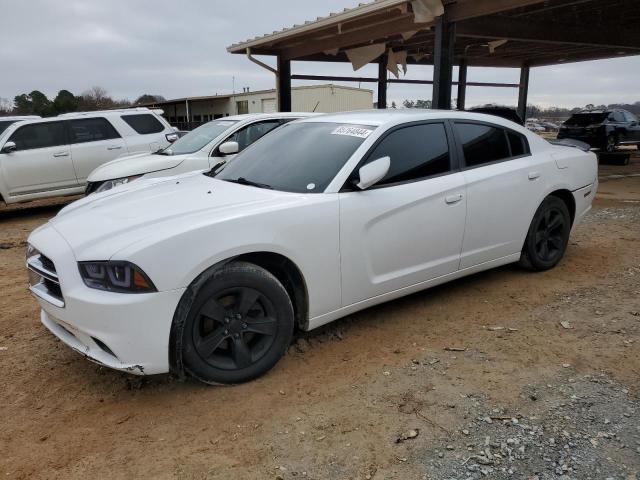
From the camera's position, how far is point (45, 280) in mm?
3141

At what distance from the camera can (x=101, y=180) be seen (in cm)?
750

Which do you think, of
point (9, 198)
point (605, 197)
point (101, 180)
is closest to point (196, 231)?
point (101, 180)

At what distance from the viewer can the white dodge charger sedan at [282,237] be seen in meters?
2.78

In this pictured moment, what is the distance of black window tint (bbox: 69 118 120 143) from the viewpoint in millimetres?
9688

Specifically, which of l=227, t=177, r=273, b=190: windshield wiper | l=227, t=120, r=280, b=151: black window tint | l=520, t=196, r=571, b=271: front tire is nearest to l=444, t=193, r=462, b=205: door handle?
l=520, t=196, r=571, b=271: front tire

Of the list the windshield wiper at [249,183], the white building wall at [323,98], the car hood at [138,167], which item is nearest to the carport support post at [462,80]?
the white building wall at [323,98]

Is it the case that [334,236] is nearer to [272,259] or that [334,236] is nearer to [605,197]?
[272,259]

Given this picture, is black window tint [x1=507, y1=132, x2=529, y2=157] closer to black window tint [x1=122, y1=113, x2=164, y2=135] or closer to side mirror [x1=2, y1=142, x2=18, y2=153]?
black window tint [x1=122, y1=113, x2=164, y2=135]

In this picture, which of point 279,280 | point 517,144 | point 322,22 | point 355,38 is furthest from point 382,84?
point 279,280

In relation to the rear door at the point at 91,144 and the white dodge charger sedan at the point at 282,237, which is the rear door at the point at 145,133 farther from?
the white dodge charger sedan at the point at 282,237

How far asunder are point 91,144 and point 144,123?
3.66ft

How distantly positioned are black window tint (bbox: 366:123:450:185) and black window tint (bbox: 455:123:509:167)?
8.9 inches

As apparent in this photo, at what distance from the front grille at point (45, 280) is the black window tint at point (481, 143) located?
3.14m

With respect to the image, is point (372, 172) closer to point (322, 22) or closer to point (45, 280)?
point (45, 280)
